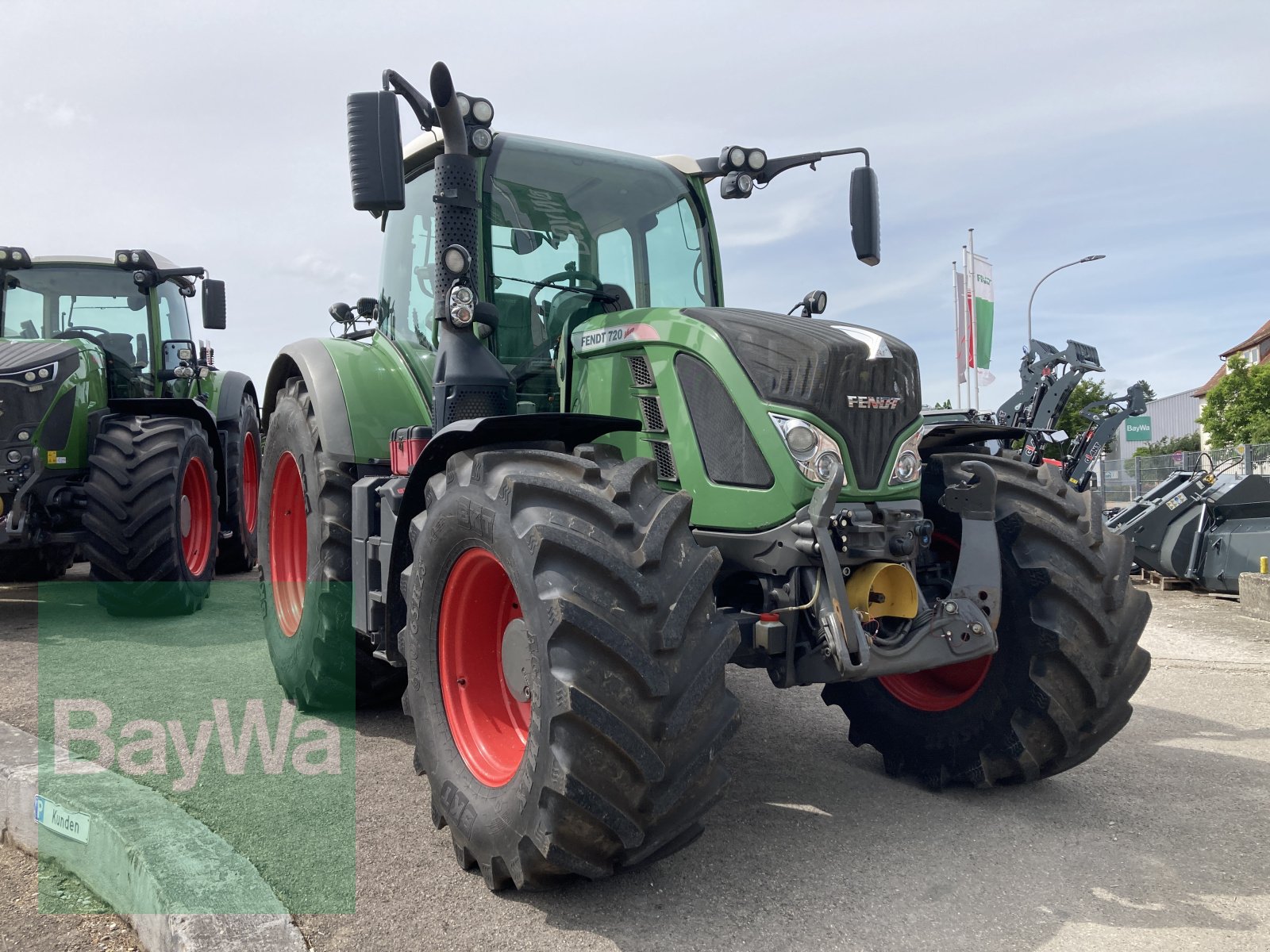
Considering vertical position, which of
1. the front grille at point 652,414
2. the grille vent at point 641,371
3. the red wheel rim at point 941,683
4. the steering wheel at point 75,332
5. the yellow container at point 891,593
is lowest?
the red wheel rim at point 941,683

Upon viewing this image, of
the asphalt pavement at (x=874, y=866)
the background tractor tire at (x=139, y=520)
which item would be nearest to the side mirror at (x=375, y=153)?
the asphalt pavement at (x=874, y=866)

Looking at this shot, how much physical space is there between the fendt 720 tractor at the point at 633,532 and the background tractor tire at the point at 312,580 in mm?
23

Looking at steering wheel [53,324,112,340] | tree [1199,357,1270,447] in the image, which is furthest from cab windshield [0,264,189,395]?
tree [1199,357,1270,447]

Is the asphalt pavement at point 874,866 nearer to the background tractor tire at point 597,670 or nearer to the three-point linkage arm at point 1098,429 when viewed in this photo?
the background tractor tire at point 597,670

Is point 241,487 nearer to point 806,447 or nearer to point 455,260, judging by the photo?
point 455,260

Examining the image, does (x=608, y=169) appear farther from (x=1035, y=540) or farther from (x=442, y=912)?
(x=442, y=912)

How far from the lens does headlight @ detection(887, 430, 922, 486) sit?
3420 millimetres

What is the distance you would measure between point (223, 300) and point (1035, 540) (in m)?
7.70

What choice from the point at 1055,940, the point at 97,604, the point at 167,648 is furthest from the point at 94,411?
the point at 1055,940

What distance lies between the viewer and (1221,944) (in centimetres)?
268

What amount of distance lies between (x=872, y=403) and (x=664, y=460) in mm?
734

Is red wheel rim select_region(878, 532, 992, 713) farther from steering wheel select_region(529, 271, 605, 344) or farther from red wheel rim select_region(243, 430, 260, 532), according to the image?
red wheel rim select_region(243, 430, 260, 532)

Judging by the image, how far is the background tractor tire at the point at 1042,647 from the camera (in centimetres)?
354

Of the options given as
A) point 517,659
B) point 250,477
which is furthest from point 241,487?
point 517,659
